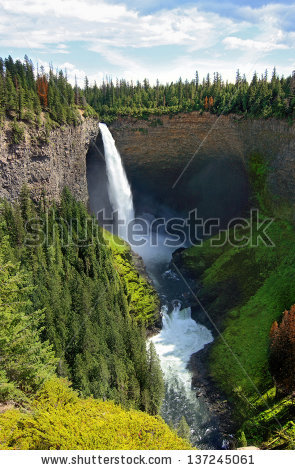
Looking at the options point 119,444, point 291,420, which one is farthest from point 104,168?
point 119,444

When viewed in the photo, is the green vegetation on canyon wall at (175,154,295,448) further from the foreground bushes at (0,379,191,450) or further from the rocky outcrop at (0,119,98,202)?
the rocky outcrop at (0,119,98,202)

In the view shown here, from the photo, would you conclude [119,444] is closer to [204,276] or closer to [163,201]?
[204,276]

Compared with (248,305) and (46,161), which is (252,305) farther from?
(46,161)

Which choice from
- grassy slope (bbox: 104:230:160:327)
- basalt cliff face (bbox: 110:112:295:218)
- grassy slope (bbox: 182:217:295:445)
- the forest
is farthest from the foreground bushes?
basalt cliff face (bbox: 110:112:295:218)

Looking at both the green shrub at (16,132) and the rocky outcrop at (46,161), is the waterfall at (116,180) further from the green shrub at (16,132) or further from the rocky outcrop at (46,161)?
the green shrub at (16,132)

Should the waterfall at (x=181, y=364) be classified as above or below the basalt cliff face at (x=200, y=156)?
below

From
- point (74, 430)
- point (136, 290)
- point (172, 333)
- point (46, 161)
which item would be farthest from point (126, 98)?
point (74, 430)

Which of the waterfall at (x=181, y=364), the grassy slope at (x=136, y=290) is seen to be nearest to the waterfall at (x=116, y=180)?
the grassy slope at (x=136, y=290)
